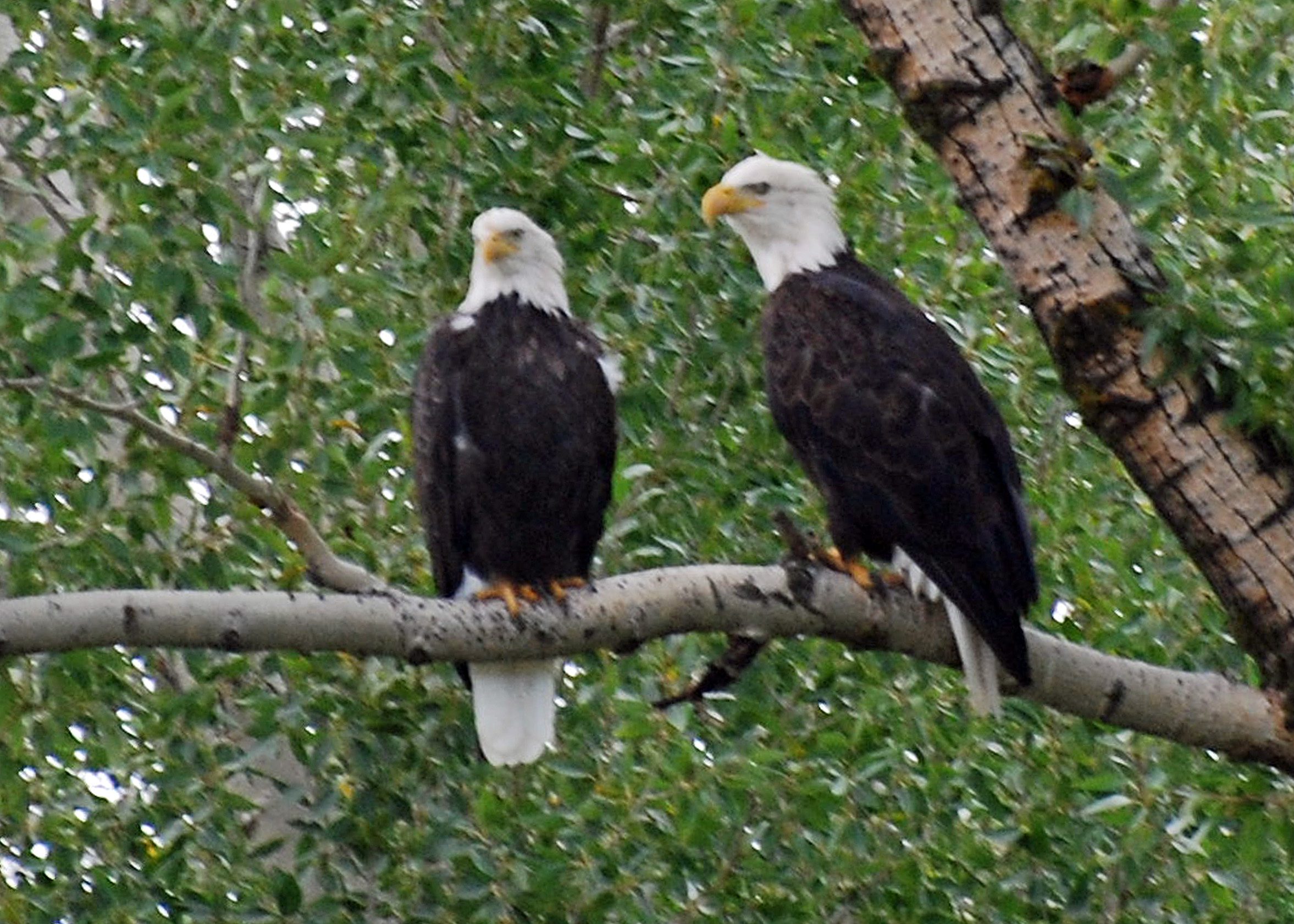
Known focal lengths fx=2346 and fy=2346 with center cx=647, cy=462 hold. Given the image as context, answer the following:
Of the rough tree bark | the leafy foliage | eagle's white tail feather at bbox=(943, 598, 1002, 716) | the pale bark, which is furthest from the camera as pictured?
the leafy foliage

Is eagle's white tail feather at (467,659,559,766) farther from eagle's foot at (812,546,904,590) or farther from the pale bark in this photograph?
the pale bark

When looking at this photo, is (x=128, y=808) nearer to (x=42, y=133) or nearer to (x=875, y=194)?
(x=42, y=133)

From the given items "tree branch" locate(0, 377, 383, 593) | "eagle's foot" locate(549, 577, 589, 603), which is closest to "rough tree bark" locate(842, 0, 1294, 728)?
"eagle's foot" locate(549, 577, 589, 603)

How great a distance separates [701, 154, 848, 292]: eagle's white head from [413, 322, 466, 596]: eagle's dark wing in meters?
0.65

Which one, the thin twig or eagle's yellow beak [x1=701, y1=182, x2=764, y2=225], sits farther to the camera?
the thin twig

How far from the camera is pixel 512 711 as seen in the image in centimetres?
474

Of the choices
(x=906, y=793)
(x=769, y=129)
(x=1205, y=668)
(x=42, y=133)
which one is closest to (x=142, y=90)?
(x=42, y=133)

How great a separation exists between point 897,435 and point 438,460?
100 centimetres

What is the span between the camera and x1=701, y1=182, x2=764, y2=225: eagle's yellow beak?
4.85 metres

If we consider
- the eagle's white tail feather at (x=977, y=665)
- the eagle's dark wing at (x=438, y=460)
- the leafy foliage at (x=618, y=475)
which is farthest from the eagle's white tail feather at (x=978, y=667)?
the eagle's dark wing at (x=438, y=460)

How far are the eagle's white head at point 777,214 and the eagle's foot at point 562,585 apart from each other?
0.73 meters

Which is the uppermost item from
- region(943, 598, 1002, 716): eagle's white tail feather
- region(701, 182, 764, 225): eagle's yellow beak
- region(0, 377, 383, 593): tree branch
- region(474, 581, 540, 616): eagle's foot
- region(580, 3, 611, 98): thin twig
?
region(580, 3, 611, 98): thin twig

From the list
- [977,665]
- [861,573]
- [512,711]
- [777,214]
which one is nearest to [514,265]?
[777,214]

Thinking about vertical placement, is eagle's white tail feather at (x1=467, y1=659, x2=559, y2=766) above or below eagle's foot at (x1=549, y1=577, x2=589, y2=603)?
below
